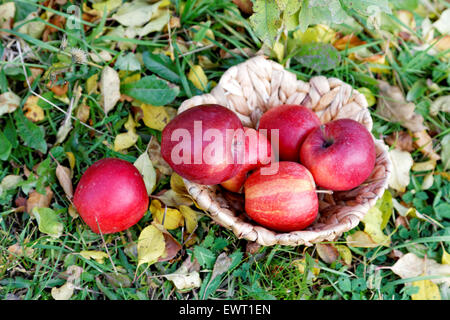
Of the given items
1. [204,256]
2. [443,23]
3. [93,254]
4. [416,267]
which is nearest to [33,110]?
[93,254]

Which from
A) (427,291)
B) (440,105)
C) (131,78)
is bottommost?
(427,291)

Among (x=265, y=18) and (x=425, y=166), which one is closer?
(x=265, y=18)

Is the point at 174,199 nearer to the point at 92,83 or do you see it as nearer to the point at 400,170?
the point at 92,83

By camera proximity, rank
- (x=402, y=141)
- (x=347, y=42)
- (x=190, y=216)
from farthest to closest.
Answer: (x=347, y=42)
(x=402, y=141)
(x=190, y=216)

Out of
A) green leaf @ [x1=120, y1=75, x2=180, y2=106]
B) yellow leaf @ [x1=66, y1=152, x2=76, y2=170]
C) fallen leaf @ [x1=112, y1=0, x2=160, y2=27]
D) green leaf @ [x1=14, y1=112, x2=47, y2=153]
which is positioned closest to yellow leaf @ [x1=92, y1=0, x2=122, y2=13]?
fallen leaf @ [x1=112, y1=0, x2=160, y2=27]

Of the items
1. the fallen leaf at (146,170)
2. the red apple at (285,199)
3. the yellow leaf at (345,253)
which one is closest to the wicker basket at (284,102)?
the red apple at (285,199)

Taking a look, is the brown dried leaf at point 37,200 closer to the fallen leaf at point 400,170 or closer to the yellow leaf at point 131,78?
the yellow leaf at point 131,78

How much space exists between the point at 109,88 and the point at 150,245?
773mm

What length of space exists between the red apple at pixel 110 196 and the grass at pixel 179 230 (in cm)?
15

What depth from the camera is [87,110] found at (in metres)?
1.89

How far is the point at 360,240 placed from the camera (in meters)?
1.81

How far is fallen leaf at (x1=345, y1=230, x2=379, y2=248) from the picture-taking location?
179cm
